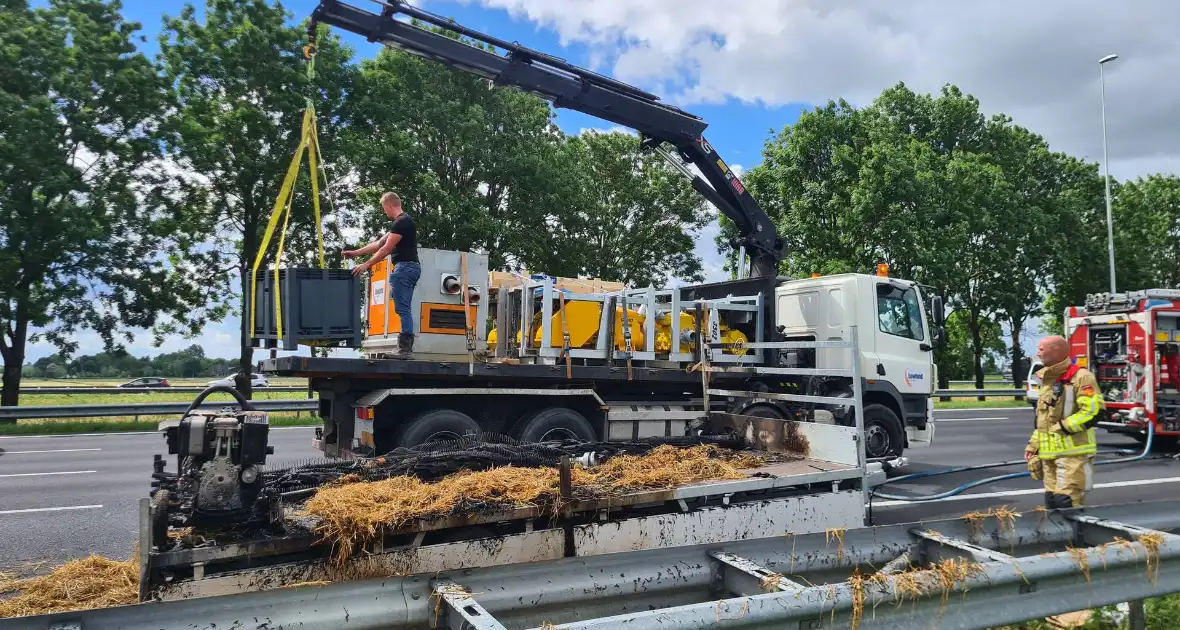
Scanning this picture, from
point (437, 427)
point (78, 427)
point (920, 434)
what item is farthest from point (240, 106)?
point (920, 434)

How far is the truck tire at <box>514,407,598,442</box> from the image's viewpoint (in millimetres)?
7887

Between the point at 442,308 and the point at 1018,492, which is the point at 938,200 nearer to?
the point at 1018,492

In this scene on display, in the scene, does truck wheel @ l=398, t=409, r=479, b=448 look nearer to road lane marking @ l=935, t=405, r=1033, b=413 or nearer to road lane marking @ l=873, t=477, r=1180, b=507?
road lane marking @ l=873, t=477, r=1180, b=507

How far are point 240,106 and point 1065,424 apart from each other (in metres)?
18.1

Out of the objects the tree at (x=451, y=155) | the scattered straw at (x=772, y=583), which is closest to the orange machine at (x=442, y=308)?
Answer: the scattered straw at (x=772, y=583)

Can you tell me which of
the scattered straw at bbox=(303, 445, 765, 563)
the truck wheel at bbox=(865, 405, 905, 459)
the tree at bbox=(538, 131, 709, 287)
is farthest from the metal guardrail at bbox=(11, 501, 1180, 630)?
the tree at bbox=(538, 131, 709, 287)

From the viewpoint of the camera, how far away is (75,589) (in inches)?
169

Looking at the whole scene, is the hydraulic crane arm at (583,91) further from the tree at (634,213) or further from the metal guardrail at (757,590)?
the tree at (634,213)

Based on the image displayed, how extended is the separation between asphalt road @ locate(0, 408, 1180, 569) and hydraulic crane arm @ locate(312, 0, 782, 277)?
3.87 metres

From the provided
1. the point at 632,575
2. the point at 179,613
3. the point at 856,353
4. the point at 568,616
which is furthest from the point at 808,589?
the point at 856,353

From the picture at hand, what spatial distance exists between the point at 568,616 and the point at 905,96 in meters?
29.1

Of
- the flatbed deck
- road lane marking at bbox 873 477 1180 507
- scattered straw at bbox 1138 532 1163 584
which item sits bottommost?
road lane marking at bbox 873 477 1180 507

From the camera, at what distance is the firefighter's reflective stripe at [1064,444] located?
4.99 meters

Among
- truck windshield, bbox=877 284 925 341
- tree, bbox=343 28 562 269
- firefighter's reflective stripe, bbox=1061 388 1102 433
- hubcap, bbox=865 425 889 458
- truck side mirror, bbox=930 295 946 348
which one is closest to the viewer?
firefighter's reflective stripe, bbox=1061 388 1102 433
